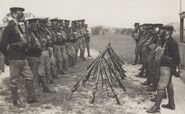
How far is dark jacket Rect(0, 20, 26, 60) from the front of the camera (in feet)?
29.8

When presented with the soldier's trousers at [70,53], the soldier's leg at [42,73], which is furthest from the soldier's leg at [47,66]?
the soldier's trousers at [70,53]

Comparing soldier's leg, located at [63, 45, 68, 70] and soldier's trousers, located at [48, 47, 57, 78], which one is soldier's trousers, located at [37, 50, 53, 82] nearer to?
soldier's trousers, located at [48, 47, 57, 78]

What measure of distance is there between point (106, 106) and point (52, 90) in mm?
2550

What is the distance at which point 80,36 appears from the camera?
19.0m

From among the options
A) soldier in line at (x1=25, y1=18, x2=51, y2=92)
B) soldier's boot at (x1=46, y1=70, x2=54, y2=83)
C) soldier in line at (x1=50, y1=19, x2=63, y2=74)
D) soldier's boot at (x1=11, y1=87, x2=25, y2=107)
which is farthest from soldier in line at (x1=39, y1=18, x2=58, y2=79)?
soldier's boot at (x1=11, y1=87, x2=25, y2=107)

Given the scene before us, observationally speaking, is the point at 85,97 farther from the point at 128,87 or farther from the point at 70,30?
the point at 70,30

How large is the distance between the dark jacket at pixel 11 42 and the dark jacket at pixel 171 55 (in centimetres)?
360

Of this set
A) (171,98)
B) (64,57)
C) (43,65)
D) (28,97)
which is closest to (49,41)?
(43,65)

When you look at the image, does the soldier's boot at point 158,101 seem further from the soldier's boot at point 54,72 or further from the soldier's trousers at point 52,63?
the soldier's boot at point 54,72

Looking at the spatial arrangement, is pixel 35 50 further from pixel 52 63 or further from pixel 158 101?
pixel 158 101

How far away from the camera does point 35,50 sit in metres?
10.3

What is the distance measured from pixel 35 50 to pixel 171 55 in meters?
3.92

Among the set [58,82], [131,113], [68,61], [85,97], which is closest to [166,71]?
[131,113]

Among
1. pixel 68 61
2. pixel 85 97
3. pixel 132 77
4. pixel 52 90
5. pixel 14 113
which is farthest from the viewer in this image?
pixel 68 61
